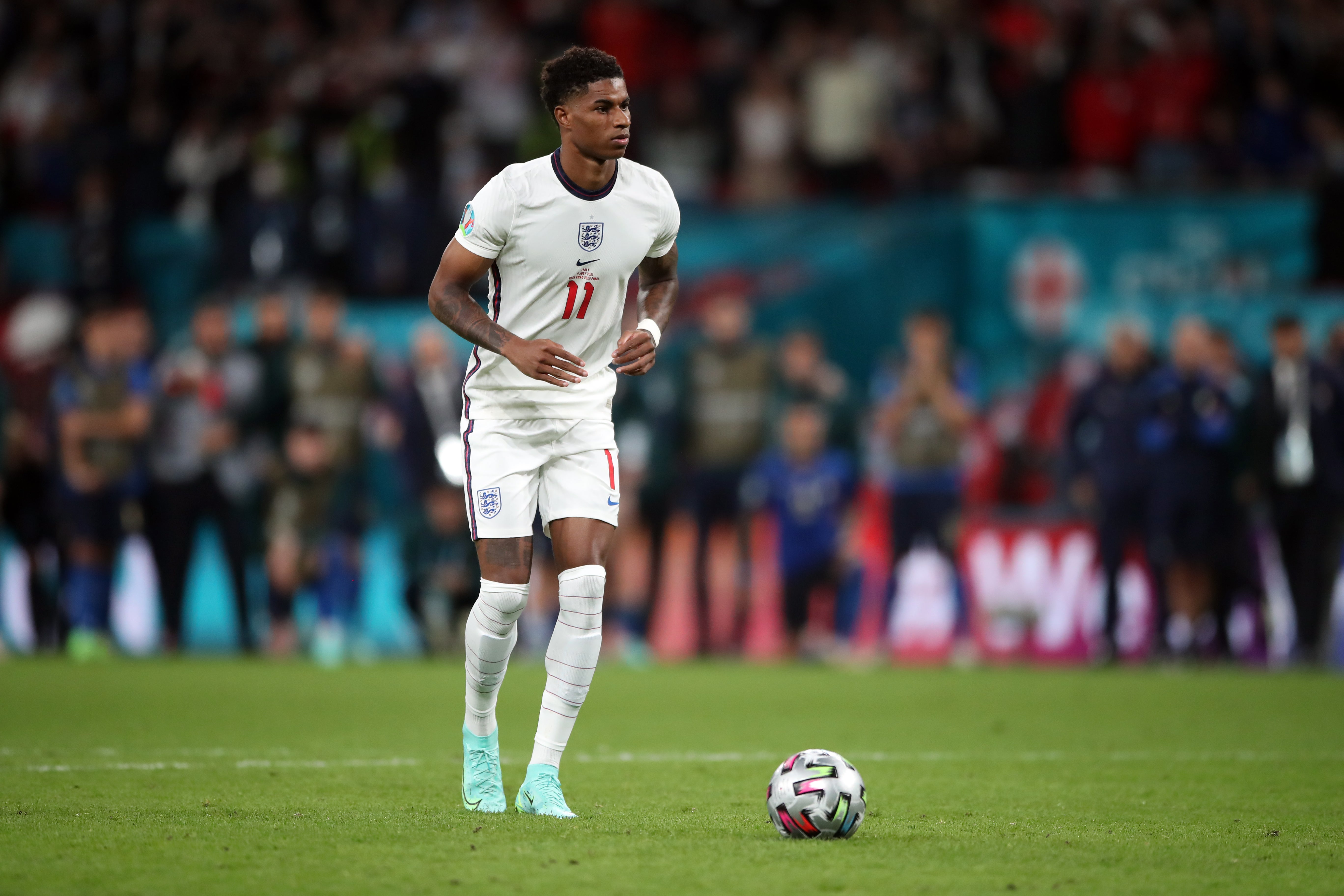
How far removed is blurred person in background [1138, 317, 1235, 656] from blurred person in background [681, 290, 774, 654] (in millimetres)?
3130

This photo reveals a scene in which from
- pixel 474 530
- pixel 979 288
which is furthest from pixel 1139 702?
pixel 474 530

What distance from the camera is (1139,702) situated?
36.8 ft

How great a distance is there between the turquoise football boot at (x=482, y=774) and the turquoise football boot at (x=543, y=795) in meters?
0.10

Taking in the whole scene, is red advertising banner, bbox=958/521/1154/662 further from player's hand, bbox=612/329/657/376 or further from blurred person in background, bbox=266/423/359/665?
player's hand, bbox=612/329/657/376

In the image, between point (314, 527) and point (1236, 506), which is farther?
point (314, 527)

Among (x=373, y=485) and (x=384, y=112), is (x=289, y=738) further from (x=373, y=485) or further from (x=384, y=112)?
(x=384, y=112)

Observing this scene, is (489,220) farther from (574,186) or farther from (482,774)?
(482,774)

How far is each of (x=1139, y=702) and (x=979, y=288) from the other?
191 inches

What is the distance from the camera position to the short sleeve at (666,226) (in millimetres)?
6629

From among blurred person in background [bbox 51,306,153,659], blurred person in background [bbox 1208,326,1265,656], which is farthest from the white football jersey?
blurred person in background [bbox 51,306,153,659]

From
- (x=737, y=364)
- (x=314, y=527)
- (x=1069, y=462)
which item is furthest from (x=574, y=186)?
(x=314, y=527)

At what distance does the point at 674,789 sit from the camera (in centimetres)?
695

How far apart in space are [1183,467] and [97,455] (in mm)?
9075

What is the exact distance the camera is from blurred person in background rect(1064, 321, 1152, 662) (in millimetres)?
14242
